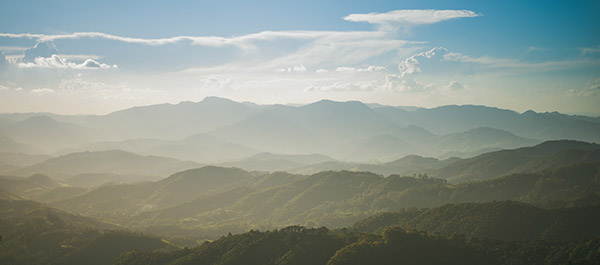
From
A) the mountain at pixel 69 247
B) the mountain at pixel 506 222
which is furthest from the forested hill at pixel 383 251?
the mountain at pixel 69 247

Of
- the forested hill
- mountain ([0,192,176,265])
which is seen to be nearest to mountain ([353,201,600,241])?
the forested hill

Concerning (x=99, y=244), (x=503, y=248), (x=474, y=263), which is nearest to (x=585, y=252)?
(x=503, y=248)

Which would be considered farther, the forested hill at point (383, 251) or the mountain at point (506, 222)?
the mountain at point (506, 222)

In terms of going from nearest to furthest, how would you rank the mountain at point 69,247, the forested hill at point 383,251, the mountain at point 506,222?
1. the forested hill at point 383,251
2. the mountain at point 506,222
3. the mountain at point 69,247

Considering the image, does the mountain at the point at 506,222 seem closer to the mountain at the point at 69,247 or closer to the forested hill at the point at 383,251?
the forested hill at the point at 383,251

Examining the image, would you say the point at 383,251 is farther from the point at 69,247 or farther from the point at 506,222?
the point at 69,247

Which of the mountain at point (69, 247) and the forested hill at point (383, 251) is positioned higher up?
the forested hill at point (383, 251)

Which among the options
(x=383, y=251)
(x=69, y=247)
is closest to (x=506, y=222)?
(x=383, y=251)

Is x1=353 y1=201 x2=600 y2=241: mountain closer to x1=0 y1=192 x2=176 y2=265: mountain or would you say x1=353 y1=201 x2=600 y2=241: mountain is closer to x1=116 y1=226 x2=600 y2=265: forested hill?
x1=116 y1=226 x2=600 y2=265: forested hill
